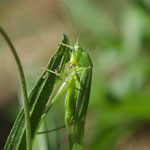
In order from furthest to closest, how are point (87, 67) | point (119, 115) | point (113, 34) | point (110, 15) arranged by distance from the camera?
point (110, 15) → point (113, 34) → point (119, 115) → point (87, 67)

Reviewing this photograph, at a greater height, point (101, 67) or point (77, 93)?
point (101, 67)

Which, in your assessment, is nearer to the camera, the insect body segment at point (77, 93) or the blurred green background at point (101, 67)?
the insect body segment at point (77, 93)

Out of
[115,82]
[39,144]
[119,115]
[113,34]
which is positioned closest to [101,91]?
[115,82]

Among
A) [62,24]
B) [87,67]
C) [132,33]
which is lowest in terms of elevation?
[87,67]

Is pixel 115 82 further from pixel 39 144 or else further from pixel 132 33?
pixel 39 144

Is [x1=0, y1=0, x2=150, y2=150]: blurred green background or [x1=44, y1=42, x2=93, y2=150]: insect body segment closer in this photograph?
[x1=44, y1=42, x2=93, y2=150]: insect body segment

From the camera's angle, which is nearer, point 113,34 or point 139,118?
point 139,118

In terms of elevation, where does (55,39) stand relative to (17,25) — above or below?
below

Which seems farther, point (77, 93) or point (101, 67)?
point (101, 67)
